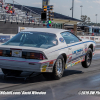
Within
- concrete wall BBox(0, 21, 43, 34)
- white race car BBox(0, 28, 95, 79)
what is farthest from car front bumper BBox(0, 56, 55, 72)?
concrete wall BBox(0, 21, 43, 34)

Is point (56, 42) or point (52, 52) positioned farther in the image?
point (56, 42)

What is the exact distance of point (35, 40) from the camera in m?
6.60

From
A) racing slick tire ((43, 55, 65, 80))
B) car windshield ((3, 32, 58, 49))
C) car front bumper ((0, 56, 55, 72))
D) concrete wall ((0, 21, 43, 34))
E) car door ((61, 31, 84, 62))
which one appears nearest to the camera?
car front bumper ((0, 56, 55, 72))

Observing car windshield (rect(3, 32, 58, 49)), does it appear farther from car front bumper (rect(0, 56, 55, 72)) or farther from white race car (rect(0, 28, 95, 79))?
car front bumper (rect(0, 56, 55, 72))

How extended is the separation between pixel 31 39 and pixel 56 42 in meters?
0.75

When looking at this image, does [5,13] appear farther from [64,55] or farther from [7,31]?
[64,55]

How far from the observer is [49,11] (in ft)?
74.9

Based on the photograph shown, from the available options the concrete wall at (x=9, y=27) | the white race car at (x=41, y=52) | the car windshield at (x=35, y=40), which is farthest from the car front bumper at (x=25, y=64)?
the concrete wall at (x=9, y=27)

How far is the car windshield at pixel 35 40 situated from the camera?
641 centimetres

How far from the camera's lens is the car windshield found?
252 inches

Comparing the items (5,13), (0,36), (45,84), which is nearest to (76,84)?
(45,84)

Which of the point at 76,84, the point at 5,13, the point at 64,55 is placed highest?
the point at 5,13

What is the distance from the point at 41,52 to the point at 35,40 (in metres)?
0.93

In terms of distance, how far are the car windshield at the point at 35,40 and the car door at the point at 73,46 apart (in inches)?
26.1
